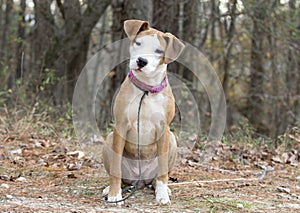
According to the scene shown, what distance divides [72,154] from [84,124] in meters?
2.47

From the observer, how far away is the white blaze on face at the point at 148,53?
13.7ft

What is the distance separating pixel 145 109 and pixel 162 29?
561 centimetres

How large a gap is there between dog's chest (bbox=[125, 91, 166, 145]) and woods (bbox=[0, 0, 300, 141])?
4013mm

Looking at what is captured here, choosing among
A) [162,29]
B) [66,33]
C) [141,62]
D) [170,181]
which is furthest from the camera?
[66,33]

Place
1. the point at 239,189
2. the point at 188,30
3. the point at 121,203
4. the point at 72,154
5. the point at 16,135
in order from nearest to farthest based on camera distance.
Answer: the point at 121,203, the point at 239,189, the point at 72,154, the point at 16,135, the point at 188,30

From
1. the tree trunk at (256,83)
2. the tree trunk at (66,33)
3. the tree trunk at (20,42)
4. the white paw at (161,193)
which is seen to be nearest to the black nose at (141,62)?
A: the white paw at (161,193)

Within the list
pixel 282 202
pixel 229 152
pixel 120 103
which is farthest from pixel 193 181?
pixel 229 152

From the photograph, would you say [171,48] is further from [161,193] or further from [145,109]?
[161,193]

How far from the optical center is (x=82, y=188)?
16.0ft

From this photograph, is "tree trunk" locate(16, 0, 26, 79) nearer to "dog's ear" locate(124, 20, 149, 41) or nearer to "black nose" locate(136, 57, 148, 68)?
"dog's ear" locate(124, 20, 149, 41)

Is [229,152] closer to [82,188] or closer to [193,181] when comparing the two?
[193,181]

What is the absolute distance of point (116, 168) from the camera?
14.4ft

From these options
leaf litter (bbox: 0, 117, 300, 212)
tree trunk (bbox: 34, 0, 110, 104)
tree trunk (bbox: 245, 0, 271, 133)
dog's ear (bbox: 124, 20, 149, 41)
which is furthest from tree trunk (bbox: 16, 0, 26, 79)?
dog's ear (bbox: 124, 20, 149, 41)

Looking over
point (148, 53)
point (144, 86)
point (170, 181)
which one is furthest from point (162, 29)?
point (148, 53)
